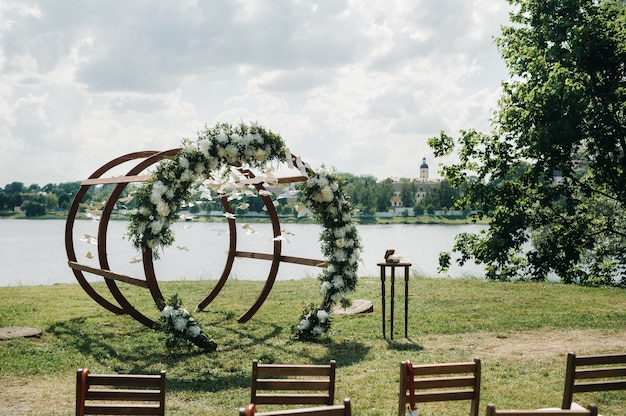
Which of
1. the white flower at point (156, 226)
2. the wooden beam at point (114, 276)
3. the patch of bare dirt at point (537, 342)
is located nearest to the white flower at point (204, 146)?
the white flower at point (156, 226)

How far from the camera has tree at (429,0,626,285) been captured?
13.9 m

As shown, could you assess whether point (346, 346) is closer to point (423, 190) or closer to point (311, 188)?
point (311, 188)

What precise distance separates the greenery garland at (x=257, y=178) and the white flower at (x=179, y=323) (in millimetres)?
1160

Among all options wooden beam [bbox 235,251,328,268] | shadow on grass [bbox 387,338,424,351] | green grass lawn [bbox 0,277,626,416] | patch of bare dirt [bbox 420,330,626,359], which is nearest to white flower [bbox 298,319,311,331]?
green grass lawn [bbox 0,277,626,416]

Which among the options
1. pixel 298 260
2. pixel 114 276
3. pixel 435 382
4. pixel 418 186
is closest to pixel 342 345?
pixel 298 260

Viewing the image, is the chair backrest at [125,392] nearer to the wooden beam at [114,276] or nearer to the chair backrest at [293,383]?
the chair backrest at [293,383]

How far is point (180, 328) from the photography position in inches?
400

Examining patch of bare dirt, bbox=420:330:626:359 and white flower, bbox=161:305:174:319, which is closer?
white flower, bbox=161:305:174:319

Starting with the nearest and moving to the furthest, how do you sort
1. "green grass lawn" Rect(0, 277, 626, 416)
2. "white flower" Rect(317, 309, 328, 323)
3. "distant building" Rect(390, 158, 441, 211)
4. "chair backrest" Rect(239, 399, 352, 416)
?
"chair backrest" Rect(239, 399, 352, 416) → "green grass lawn" Rect(0, 277, 626, 416) → "white flower" Rect(317, 309, 328, 323) → "distant building" Rect(390, 158, 441, 211)

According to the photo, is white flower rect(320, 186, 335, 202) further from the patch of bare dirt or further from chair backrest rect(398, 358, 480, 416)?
chair backrest rect(398, 358, 480, 416)

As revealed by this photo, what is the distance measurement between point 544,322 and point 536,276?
116 inches

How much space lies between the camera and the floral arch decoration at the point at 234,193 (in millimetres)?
10367

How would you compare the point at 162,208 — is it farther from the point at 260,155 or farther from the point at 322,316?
the point at 322,316

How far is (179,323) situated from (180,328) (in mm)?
84
